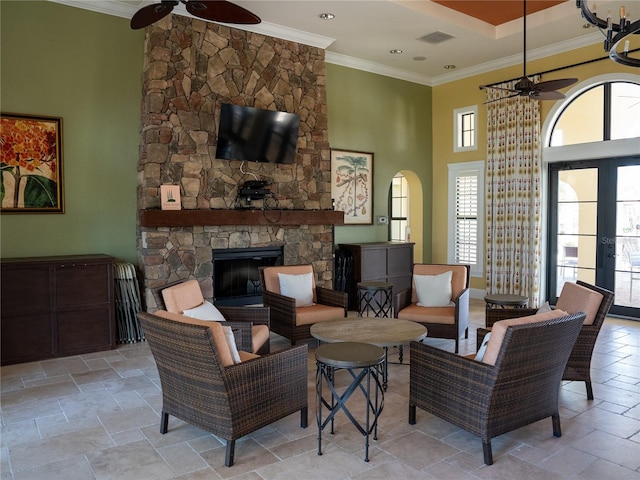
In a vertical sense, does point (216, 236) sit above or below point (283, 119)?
below

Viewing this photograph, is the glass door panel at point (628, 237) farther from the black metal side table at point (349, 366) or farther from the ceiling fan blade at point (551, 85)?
the black metal side table at point (349, 366)

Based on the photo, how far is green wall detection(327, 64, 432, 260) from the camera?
784cm

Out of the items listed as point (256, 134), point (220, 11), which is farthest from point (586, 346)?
point (256, 134)

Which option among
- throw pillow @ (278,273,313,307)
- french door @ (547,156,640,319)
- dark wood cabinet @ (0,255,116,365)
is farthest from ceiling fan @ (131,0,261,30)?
french door @ (547,156,640,319)

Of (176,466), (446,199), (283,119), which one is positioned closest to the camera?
(176,466)

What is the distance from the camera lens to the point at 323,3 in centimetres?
573

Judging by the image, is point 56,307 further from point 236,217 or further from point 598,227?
point 598,227

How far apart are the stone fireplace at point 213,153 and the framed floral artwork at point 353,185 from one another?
733 millimetres

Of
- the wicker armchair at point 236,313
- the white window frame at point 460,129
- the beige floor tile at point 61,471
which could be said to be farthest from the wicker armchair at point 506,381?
the white window frame at point 460,129

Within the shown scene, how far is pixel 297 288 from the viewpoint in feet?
18.0

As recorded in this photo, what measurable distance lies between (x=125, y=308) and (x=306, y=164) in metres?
3.08

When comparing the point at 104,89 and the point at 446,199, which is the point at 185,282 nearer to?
the point at 104,89

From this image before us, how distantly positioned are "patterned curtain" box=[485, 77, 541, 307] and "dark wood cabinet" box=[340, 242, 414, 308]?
1.37m

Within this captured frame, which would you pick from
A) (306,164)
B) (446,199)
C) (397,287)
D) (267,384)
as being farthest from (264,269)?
(446,199)
